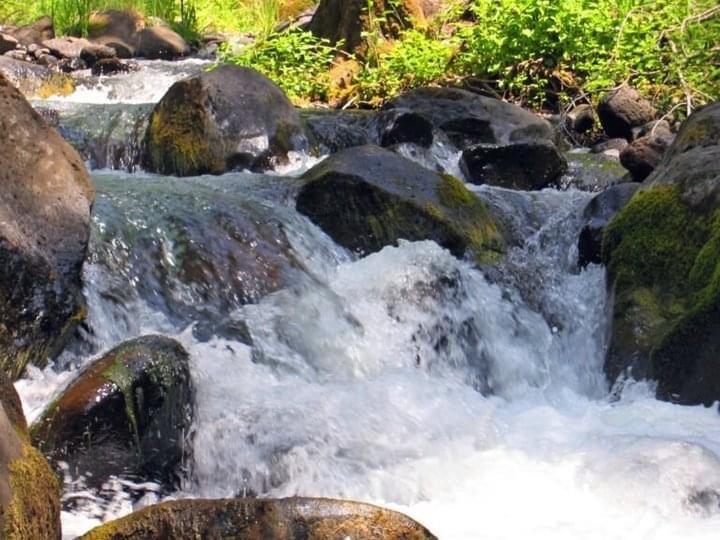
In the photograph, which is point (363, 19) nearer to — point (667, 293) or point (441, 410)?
point (667, 293)

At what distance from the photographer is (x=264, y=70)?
1185 cm

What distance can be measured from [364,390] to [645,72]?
6.07 metres

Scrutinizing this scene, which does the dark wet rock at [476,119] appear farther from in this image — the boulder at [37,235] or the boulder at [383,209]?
the boulder at [37,235]

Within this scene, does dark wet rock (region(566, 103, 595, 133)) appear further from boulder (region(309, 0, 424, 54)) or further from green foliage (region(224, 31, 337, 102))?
boulder (region(309, 0, 424, 54))

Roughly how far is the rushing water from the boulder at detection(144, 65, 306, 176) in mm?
709

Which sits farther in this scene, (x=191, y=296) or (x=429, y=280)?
(x=429, y=280)

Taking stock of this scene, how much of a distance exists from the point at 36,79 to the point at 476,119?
4731mm

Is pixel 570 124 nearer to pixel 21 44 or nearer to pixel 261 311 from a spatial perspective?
pixel 261 311

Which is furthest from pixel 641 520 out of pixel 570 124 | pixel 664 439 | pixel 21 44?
pixel 21 44

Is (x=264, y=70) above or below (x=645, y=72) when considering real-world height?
below

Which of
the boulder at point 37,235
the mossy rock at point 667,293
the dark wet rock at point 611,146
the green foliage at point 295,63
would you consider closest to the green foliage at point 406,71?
the green foliage at point 295,63

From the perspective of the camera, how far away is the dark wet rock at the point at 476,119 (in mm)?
9234

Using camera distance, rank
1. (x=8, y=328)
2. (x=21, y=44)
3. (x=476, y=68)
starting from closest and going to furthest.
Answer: (x=8, y=328) < (x=476, y=68) < (x=21, y=44)

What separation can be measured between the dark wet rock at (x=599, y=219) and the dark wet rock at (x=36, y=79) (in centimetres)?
666
